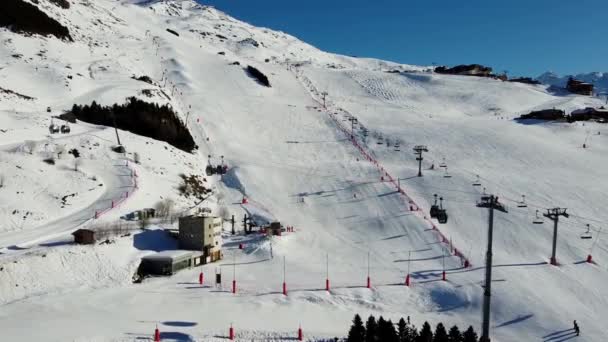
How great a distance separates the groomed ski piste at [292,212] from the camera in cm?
2394

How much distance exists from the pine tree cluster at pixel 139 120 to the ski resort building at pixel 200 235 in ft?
70.1

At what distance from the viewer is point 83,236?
2730 centimetres

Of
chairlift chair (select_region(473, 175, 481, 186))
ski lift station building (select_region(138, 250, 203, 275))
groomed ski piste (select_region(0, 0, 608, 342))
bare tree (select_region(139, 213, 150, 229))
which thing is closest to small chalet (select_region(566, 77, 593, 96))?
groomed ski piste (select_region(0, 0, 608, 342))

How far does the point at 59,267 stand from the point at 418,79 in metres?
96.6

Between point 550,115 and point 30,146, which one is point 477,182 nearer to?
point 550,115

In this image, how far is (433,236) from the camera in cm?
3578

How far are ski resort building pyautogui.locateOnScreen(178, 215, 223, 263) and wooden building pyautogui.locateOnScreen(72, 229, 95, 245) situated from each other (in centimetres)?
584

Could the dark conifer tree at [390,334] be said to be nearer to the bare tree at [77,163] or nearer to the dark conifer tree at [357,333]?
the dark conifer tree at [357,333]

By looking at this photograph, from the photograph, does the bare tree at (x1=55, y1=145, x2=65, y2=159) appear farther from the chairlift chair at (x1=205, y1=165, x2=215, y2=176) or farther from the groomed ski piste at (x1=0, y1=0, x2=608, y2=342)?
the chairlift chair at (x1=205, y1=165, x2=215, y2=176)

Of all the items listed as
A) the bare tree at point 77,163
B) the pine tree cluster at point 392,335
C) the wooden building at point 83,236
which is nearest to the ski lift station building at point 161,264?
the wooden building at point 83,236

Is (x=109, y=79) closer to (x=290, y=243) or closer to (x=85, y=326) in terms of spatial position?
(x=290, y=243)

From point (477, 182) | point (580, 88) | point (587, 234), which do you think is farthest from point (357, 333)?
point (580, 88)

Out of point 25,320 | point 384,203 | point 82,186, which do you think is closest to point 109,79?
point 82,186

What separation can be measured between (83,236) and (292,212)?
18.0 metres
